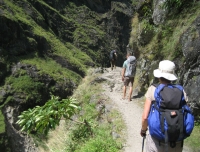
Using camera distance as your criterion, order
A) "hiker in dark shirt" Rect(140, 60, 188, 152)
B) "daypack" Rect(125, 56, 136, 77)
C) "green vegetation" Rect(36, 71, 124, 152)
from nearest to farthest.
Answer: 1. "hiker in dark shirt" Rect(140, 60, 188, 152)
2. "green vegetation" Rect(36, 71, 124, 152)
3. "daypack" Rect(125, 56, 136, 77)

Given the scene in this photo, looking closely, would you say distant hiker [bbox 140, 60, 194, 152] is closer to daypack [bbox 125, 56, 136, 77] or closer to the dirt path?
the dirt path

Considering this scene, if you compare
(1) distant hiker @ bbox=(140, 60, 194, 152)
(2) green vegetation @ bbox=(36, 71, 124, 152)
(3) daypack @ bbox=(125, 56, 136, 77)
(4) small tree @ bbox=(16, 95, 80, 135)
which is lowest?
(2) green vegetation @ bbox=(36, 71, 124, 152)

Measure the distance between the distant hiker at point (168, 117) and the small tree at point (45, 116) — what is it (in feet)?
10.4

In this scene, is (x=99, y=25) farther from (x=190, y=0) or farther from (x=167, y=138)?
(x=167, y=138)

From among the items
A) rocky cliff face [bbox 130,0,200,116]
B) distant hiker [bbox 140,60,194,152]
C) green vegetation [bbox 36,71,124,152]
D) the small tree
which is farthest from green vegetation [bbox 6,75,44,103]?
distant hiker [bbox 140,60,194,152]

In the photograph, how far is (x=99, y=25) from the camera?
2136 inches

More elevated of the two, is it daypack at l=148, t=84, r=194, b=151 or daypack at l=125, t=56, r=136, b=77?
daypack at l=125, t=56, r=136, b=77

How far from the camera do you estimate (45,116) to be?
6059 millimetres

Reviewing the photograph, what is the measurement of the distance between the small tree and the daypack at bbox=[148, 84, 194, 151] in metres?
3.30

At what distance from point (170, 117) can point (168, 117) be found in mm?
27

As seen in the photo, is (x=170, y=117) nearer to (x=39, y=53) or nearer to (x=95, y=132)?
(x=95, y=132)

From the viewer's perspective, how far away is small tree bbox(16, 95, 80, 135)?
19.6ft

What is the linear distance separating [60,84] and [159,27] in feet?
49.0

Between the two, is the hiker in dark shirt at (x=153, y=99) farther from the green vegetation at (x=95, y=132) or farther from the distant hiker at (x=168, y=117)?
the green vegetation at (x=95, y=132)
